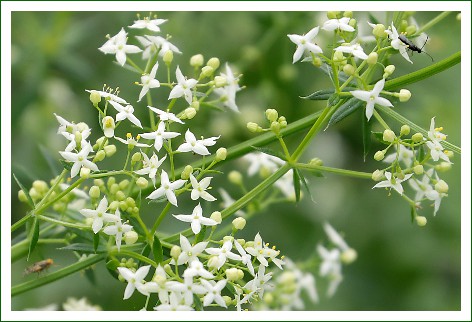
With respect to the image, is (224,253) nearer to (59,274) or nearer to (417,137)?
(59,274)

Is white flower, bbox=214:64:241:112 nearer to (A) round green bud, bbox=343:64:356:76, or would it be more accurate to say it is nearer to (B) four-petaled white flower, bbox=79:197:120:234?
(A) round green bud, bbox=343:64:356:76

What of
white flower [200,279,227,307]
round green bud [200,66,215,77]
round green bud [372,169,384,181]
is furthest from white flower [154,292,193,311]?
round green bud [200,66,215,77]

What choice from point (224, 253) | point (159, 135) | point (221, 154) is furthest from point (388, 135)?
point (159, 135)

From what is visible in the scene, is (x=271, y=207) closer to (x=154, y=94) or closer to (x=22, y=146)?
(x=154, y=94)

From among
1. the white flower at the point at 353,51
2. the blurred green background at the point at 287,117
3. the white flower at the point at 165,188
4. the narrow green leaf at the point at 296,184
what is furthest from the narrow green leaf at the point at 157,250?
the blurred green background at the point at 287,117

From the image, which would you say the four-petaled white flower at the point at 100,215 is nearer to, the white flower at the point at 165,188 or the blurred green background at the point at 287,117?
the white flower at the point at 165,188
